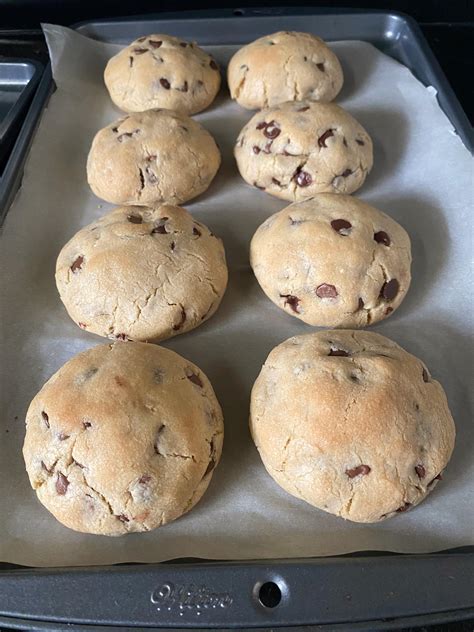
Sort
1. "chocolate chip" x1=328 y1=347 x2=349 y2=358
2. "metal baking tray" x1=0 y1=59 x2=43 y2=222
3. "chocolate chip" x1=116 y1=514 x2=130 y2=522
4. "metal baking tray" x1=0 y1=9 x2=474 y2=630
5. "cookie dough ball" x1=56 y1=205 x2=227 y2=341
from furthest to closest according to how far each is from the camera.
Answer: "metal baking tray" x1=0 y1=59 x2=43 y2=222 → "cookie dough ball" x1=56 y1=205 x2=227 y2=341 → "chocolate chip" x1=328 y1=347 x2=349 y2=358 → "chocolate chip" x1=116 y1=514 x2=130 y2=522 → "metal baking tray" x1=0 y1=9 x2=474 y2=630

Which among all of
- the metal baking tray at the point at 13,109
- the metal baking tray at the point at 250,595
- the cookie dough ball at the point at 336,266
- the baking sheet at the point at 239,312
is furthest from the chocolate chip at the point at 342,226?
the metal baking tray at the point at 13,109

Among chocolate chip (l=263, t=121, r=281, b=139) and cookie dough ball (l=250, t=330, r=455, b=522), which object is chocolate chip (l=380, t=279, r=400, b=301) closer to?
cookie dough ball (l=250, t=330, r=455, b=522)

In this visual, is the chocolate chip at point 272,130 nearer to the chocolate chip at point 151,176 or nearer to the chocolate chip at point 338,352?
the chocolate chip at point 151,176

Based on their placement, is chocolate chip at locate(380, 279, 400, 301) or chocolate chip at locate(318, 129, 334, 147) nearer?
chocolate chip at locate(380, 279, 400, 301)

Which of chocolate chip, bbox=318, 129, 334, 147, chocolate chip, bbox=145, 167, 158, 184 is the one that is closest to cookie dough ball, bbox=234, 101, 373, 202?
chocolate chip, bbox=318, 129, 334, 147

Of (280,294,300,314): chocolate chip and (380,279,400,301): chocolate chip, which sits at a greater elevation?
(380,279,400,301): chocolate chip

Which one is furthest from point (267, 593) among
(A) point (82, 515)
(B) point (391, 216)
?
(B) point (391, 216)

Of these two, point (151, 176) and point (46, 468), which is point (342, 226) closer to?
point (151, 176)

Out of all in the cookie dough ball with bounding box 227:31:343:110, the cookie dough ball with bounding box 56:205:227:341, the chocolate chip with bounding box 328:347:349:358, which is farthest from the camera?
the cookie dough ball with bounding box 227:31:343:110
